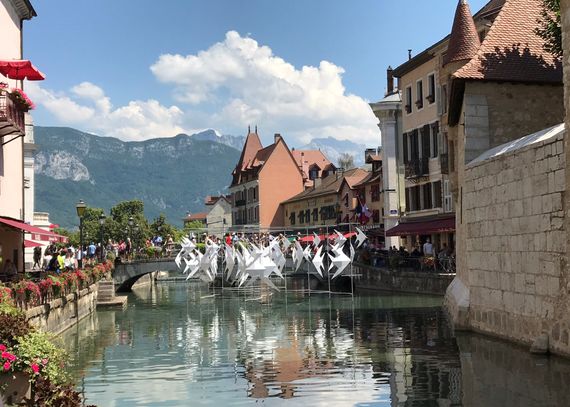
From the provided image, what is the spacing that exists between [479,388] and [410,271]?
89.5 feet

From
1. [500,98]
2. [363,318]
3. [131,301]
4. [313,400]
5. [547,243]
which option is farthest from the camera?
[131,301]

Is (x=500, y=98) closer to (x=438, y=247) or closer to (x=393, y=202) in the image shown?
(x=438, y=247)

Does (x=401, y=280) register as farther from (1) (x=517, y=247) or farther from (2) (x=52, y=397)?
A: (2) (x=52, y=397)

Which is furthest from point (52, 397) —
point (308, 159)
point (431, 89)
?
point (308, 159)

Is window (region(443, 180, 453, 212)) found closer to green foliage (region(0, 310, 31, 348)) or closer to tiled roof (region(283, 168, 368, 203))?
tiled roof (region(283, 168, 368, 203))

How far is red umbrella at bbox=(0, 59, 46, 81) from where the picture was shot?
2833 centimetres

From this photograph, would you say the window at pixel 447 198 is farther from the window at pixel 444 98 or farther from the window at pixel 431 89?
the window at pixel 431 89

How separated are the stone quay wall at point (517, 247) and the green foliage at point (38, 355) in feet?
33.2

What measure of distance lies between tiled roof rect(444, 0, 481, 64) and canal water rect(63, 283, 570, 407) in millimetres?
9037

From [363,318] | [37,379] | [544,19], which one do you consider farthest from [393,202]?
[37,379]

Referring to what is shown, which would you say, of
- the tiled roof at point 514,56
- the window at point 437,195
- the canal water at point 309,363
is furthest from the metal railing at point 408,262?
the tiled roof at point 514,56

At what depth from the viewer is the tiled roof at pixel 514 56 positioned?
23.1m

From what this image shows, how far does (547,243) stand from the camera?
56.7 ft

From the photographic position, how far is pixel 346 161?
105m
